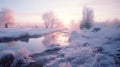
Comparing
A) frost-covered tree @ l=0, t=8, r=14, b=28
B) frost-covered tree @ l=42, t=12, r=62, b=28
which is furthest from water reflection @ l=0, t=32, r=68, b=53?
frost-covered tree @ l=42, t=12, r=62, b=28

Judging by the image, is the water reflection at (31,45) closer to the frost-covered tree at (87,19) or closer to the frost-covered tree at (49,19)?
the frost-covered tree at (87,19)

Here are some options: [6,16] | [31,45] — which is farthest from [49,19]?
[31,45]

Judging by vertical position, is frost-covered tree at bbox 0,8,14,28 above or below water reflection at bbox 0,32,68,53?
above

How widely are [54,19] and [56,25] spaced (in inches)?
284

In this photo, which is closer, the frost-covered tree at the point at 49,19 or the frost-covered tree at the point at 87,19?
the frost-covered tree at the point at 87,19

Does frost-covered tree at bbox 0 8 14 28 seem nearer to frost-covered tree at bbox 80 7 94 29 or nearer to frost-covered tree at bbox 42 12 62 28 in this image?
frost-covered tree at bbox 42 12 62 28

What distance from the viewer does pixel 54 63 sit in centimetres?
1355

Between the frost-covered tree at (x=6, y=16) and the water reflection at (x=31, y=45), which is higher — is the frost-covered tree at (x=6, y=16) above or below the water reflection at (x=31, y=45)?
above

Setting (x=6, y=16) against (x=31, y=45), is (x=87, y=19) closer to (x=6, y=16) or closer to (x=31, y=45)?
(x=6, y=16)

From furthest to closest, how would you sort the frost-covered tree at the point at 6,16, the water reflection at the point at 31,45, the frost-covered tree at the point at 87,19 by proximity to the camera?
1. the frost-covered tree at the point at 6,16
2. the frost-covered tree at the point at 87,19
3. the water reflection at the point at 31,45

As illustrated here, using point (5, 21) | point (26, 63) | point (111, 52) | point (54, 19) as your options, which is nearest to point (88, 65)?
point (111, 52)

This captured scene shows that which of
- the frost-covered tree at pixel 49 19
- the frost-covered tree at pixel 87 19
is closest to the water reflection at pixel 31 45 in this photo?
the frost-covered tree at pixel 87 19

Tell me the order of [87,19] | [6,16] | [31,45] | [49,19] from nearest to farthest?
[31,45] → [87,19] → [6,16] → [49,19]

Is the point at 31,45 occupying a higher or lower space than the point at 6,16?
lower
